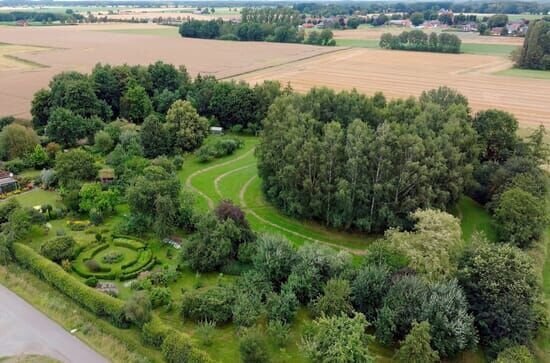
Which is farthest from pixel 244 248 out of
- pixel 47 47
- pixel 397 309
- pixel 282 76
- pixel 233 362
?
pixel 47 47

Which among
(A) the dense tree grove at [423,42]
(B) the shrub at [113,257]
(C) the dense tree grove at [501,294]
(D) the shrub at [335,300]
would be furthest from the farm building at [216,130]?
(A) the dense tree grove at [423,42]

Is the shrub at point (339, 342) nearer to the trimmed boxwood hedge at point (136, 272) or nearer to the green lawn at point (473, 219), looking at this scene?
the trimmed boxwood hedge at point (136, 272)

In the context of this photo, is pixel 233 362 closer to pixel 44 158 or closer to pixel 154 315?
pixel 154 315

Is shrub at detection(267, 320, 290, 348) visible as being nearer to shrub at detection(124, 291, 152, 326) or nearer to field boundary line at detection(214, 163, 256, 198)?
shrub at detection(124, 291, 152, 326)

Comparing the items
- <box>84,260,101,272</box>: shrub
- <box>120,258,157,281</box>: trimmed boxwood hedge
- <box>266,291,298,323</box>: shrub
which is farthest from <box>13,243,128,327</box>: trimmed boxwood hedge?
<box>266,291,298,323</box>: shrub

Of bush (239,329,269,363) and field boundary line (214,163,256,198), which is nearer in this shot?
bush (239,329,269,363)

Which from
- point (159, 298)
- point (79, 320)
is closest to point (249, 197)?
point (159, 298)
